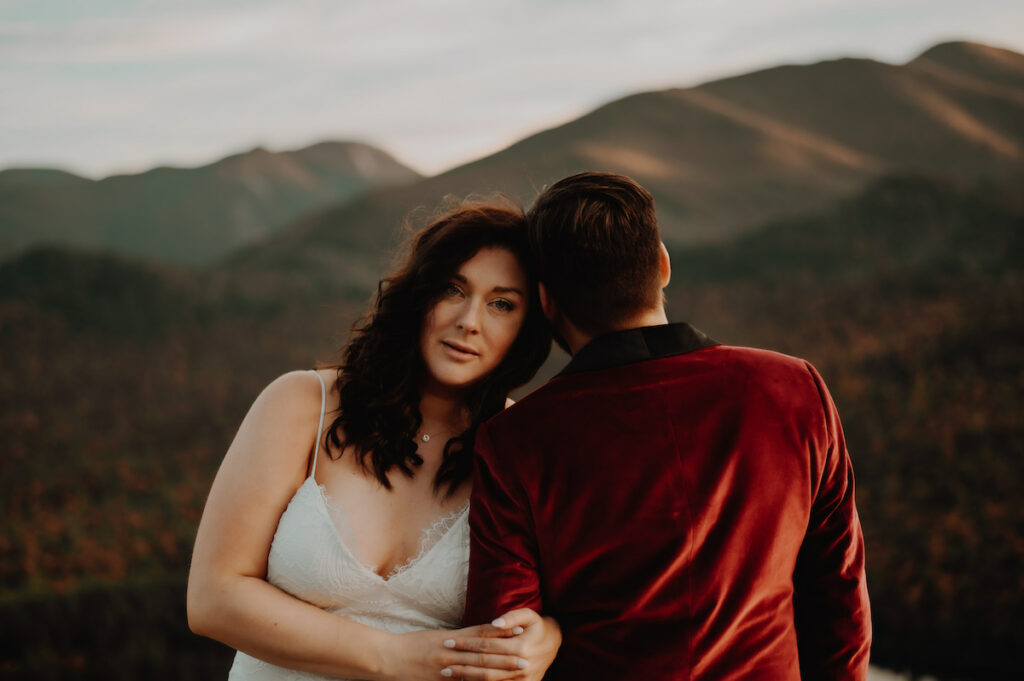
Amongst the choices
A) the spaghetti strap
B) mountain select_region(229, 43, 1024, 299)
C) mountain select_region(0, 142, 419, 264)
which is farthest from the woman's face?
mountain select_region(0, 142, 419, 264)

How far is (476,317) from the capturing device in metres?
2.12

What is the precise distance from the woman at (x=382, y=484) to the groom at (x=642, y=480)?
193mm

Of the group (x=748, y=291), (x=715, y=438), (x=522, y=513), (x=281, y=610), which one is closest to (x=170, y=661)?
(x=281, y=610)

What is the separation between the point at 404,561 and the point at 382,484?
21cm

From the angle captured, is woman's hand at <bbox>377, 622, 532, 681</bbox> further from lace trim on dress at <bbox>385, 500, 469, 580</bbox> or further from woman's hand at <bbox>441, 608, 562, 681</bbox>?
lace trim on dress at <bbox>385, 500, 469, 580</bbox>

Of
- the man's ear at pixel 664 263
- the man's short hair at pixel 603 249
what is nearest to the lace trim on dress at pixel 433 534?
the man's short hair at pixel 603 249

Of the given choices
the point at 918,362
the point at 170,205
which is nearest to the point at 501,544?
the point at 918,362

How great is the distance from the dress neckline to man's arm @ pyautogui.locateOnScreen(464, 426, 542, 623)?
39 cm

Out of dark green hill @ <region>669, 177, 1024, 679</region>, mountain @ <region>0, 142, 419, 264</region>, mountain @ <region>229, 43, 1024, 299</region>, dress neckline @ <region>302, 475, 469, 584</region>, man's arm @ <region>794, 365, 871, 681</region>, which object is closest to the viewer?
man's arm @ <region>794, 365, 871, 681</region>

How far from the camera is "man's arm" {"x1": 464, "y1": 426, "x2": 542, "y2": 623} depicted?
1681 mm

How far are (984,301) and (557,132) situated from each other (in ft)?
65.2

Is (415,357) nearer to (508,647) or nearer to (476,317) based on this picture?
(476,317)

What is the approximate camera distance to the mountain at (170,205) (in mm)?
26969

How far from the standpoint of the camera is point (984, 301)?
10430 mm
